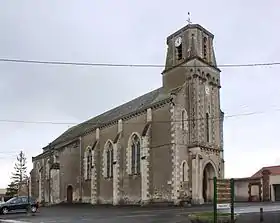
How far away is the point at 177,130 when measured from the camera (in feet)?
137

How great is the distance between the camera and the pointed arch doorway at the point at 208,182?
44134 mm

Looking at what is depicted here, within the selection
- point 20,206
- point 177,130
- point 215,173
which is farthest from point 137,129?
point 20,206

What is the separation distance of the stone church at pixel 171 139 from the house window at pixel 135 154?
0.11m

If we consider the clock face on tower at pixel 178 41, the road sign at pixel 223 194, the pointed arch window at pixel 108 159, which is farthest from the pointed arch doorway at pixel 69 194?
the road sign at pixel 223 194

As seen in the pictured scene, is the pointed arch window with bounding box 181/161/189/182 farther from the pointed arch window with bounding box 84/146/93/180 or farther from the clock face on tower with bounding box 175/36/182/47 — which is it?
the pointed arch window with bounding box 84/146/93/180

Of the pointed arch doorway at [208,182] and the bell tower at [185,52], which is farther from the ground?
the bell tower at [185,52]

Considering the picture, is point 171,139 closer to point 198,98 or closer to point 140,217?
point 198,98

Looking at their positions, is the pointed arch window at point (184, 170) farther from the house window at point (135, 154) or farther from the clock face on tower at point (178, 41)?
the clock face on tower at point (178, 41)

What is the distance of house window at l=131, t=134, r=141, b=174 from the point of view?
4609 cm

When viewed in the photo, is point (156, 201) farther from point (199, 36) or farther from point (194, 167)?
point (199, 36)

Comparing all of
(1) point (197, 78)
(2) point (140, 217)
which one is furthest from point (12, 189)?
(2) point (140, 217)

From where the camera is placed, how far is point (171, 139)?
41562mm

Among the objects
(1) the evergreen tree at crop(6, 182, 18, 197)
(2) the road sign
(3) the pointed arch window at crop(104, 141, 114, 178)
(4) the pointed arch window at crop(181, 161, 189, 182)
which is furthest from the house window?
(1) the evergreen tree at crop(6, 182, 18, 197)

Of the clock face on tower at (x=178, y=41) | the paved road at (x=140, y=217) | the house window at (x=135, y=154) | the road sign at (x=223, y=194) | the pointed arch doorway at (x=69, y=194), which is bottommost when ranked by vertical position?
the pointed arch doorway at (x=69, y=194)
